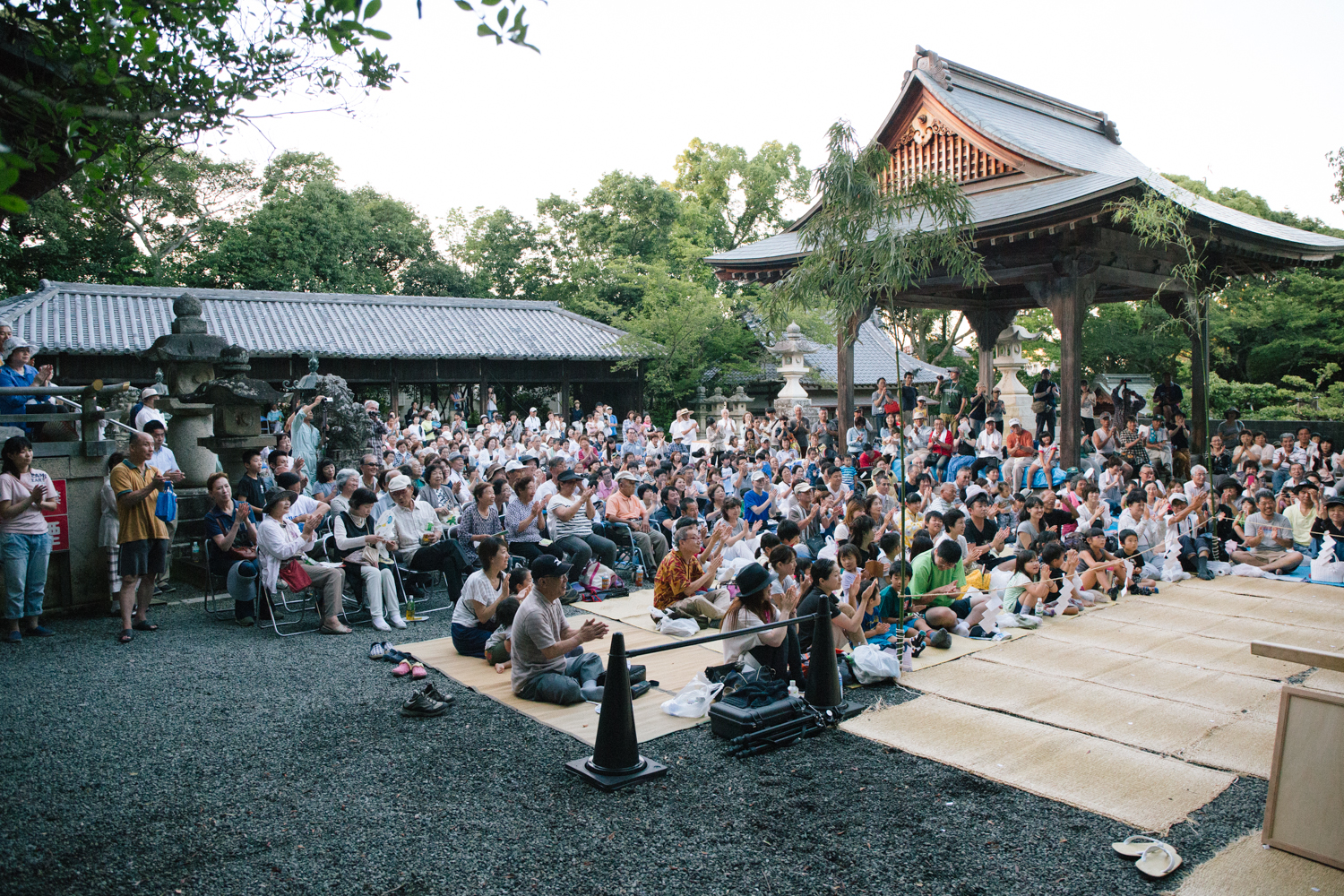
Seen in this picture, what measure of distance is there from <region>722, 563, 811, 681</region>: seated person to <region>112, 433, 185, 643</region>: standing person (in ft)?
16.8

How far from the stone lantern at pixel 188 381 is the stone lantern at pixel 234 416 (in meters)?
0.22

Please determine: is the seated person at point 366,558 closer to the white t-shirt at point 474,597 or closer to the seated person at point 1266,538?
the white t-shirt at point 474,597

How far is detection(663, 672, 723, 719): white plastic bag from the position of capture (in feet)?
17.4

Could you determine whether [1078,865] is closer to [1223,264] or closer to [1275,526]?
[1275,526]

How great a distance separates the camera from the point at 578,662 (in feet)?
19.3

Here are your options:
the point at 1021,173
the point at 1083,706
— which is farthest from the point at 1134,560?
the point at 1021,173

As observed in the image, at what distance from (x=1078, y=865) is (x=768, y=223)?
32.9m

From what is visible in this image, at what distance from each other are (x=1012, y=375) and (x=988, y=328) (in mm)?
2394

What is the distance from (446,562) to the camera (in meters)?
8.19

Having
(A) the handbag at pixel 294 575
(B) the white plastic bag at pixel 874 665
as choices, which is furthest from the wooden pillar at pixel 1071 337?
(A) the handbag at pixel 294 575

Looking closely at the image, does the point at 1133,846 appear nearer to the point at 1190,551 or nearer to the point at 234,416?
the point at 1190,551

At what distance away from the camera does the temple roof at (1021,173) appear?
11.4m

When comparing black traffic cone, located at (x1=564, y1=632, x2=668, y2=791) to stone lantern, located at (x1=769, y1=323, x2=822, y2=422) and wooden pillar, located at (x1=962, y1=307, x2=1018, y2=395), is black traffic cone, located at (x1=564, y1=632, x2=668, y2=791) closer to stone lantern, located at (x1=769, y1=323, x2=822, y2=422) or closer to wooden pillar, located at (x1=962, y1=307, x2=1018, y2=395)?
wooden pillar, located at (x1=962, y1=307, x2=1018, y2=395)

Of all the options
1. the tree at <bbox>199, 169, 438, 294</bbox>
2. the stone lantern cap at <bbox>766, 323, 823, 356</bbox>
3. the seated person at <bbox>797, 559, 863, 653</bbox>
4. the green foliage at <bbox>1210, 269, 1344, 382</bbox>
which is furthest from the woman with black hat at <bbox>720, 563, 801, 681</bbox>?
the tree at <bbox>199, 169, 438, 294</bbox>
